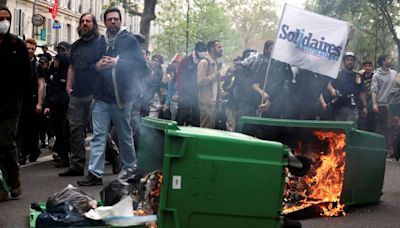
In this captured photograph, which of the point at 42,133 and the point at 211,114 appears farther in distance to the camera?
the point at 42,133

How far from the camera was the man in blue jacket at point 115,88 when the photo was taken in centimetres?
809

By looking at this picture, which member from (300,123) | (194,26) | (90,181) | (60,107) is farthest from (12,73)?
(194,26)

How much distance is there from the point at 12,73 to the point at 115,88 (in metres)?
1.27

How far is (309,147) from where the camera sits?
7.04 m

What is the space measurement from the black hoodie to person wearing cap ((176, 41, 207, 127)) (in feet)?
13.7

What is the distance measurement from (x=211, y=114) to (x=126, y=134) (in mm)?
A: 3256

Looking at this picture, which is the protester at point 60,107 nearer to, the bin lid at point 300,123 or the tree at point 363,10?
the bin lid at point 300,123

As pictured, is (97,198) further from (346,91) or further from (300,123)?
(346,91)

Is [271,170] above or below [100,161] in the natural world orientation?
above

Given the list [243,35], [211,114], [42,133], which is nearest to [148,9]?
[42,133]

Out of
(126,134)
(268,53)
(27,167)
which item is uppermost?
(268,53)

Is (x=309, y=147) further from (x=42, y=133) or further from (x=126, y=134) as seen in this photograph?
(x=42, y=133)

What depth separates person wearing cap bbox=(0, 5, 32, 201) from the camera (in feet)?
23.5

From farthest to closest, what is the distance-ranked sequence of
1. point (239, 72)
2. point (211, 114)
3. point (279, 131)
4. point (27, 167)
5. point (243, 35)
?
point (243, 35)
point (239, 72)
point (211, 114)
point (27, 167)
point (279, 131)
